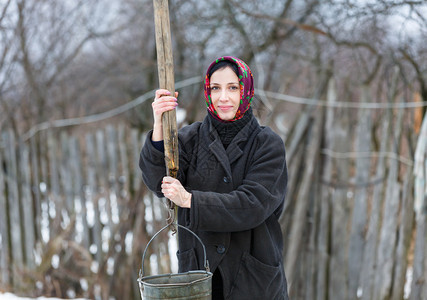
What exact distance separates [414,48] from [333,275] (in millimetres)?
2021

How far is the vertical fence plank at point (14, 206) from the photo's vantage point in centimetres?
492

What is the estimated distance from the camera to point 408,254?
3.47 metres

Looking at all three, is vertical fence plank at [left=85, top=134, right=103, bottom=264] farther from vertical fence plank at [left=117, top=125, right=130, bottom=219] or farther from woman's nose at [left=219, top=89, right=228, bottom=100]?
woman's nose at [left=219, top=89, right=228, bottom=100]

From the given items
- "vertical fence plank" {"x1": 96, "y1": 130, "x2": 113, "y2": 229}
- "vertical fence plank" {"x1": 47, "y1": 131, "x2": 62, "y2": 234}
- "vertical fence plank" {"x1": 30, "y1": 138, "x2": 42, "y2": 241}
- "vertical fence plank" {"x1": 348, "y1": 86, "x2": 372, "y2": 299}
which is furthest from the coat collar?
"vertical fence plank" {"x1": 30, "y1": 138, "x2": 42, "y2": 241}

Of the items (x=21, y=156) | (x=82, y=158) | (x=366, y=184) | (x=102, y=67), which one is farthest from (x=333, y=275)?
(x=102, y=67)

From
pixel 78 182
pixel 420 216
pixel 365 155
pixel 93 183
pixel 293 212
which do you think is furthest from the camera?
pixel 78 182

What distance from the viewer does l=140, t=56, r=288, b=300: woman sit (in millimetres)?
2047

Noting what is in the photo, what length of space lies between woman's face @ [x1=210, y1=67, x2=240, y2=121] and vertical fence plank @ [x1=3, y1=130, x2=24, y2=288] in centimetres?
348

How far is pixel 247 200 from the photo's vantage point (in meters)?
1.96

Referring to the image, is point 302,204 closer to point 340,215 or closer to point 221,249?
point 340,215

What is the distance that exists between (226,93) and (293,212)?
1913mm

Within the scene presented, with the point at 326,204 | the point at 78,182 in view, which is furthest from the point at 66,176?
the point at 326,204

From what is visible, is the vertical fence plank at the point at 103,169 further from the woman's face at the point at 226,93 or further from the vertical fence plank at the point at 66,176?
the woman's face at the point at 226,93

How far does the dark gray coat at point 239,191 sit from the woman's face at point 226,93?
108 millimetres
